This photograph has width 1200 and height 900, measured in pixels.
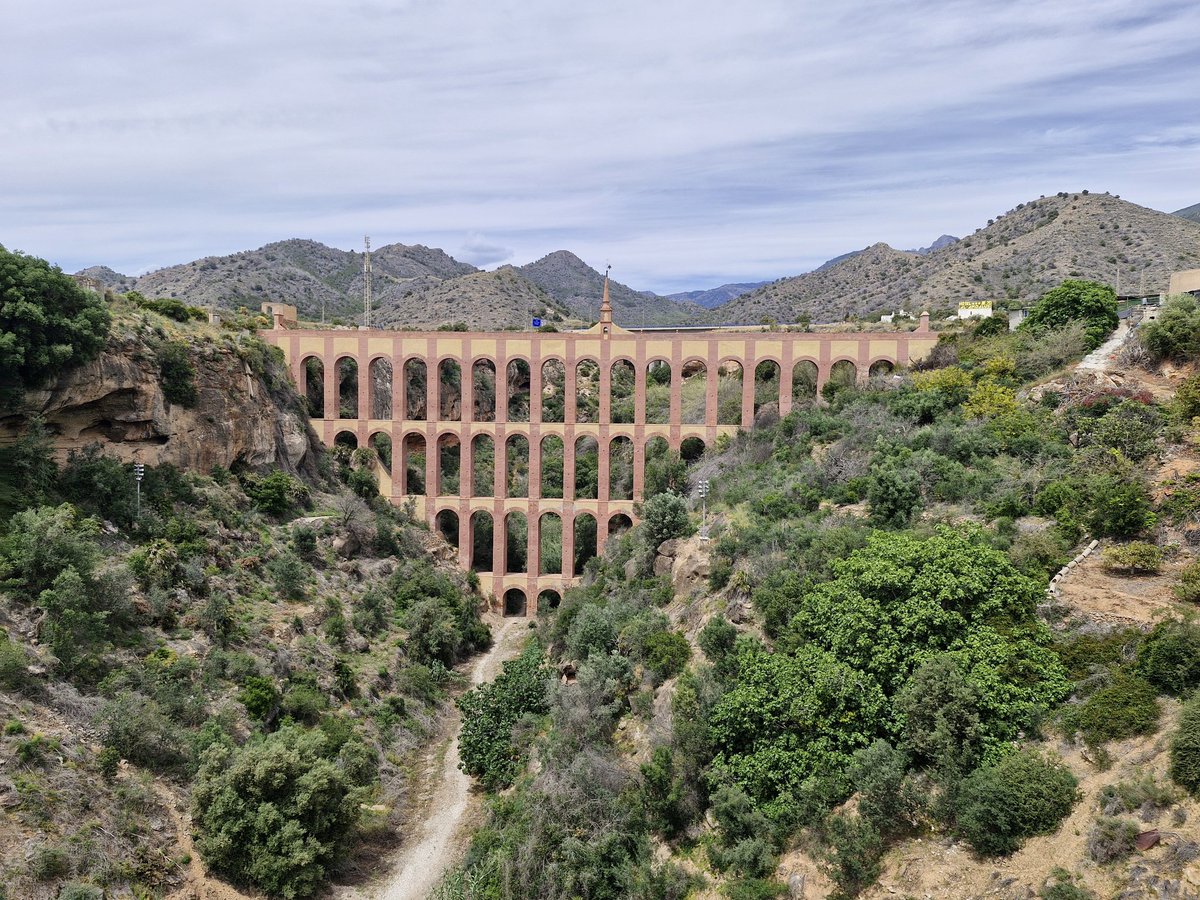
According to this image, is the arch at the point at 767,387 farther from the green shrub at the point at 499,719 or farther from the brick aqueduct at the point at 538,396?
the green shrub at the point at 499,719

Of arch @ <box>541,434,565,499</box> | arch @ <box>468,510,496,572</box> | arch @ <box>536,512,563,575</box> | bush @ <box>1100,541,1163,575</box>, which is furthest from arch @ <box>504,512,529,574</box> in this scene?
bush @ <box>1100,541,1163,575</box>

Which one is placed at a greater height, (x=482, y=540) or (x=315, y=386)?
(x=315, y=386)

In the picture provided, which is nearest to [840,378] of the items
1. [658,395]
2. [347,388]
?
[658,395]

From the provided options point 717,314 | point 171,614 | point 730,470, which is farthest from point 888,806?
point 717,314

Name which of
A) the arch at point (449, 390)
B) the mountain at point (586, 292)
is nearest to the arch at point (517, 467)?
the arch at point (449, 390)

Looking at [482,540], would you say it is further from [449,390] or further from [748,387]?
[748,387]

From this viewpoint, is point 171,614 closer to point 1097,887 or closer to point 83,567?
point 83,567
